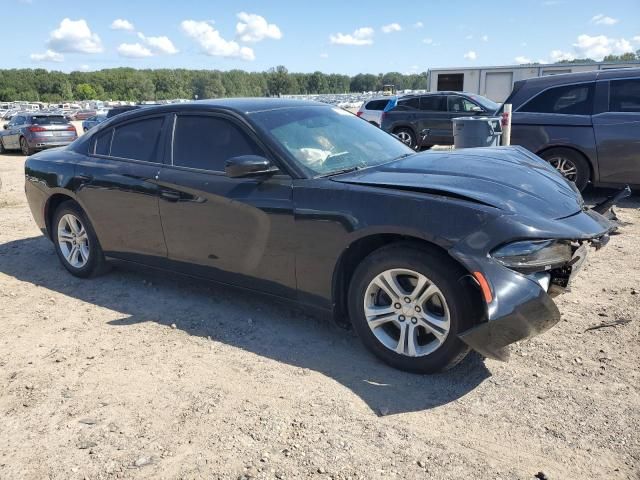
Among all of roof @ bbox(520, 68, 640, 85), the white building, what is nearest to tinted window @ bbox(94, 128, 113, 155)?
roof @ bbox(520, 68, 640, 85)

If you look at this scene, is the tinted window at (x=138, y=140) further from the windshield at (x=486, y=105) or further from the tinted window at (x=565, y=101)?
the windshield at (x=486, y=105)

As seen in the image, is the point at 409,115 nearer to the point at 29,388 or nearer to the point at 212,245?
the point at 212,245

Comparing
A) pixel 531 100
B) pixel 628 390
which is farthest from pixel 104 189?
pixel 531 100

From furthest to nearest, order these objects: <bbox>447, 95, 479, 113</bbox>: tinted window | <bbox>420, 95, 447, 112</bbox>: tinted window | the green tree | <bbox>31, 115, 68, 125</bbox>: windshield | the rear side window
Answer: the green tree < <bbox>31, 115, 68, 125</bbox>: windshield < the rear side window < <bbox>420, 95, 447, 112</bbox>: tinted window < <bbox>447, 95, 479, 113</bbox>: tinted window

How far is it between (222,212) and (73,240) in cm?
214

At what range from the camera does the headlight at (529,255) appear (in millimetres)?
2857

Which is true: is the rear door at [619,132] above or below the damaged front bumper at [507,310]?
above

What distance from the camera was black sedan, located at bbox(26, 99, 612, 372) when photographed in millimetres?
2895

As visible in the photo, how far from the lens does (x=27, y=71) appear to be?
146125 millimetres

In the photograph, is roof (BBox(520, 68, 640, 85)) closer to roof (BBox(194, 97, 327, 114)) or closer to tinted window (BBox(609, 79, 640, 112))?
tinted window (BBox(609, 79, 640, 112))

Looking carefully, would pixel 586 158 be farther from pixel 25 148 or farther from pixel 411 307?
pixel 25 148

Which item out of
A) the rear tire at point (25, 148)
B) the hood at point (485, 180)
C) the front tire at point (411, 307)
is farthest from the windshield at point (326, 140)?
the rear tire at point (25, 148)

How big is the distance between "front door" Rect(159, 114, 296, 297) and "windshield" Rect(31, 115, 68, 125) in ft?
54.6

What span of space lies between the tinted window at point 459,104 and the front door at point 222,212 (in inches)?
463
